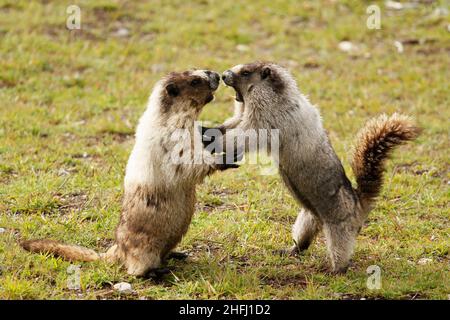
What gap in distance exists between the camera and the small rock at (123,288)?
18.9 feet

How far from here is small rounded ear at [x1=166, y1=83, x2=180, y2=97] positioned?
6215 mm

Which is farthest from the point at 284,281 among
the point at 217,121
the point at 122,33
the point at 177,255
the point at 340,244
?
the point at 122,33

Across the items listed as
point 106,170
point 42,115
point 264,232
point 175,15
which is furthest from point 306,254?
point 175,15

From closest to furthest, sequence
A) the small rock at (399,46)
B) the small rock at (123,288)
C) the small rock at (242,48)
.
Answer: the small rock at (123,288) → the small rock at (242,48) → the small rock at (399,46)

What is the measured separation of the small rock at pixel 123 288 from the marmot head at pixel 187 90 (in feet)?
4.69

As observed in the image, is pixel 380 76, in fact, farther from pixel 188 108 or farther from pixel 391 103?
pixel 188 108

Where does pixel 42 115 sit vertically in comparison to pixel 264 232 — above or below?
above

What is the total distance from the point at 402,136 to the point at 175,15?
7749 millimetres

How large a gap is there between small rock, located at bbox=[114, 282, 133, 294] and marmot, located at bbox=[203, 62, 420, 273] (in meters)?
1.36

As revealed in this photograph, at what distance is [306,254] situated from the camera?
6.71 metres

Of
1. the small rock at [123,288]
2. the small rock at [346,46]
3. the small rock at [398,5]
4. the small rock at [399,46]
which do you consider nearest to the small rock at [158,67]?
the small rock at [346,46]

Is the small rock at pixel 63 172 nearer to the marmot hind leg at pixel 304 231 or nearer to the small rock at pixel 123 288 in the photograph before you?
the small rock at pixel 123 288

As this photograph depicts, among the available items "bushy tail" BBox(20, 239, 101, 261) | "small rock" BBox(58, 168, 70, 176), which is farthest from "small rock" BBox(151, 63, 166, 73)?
"bushy tail" BBox(20, 239, 101, 261)

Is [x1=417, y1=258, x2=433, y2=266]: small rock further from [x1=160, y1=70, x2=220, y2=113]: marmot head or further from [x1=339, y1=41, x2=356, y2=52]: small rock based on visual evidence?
[x1=339, y1=41, x2=356, y2=52]: small rock
